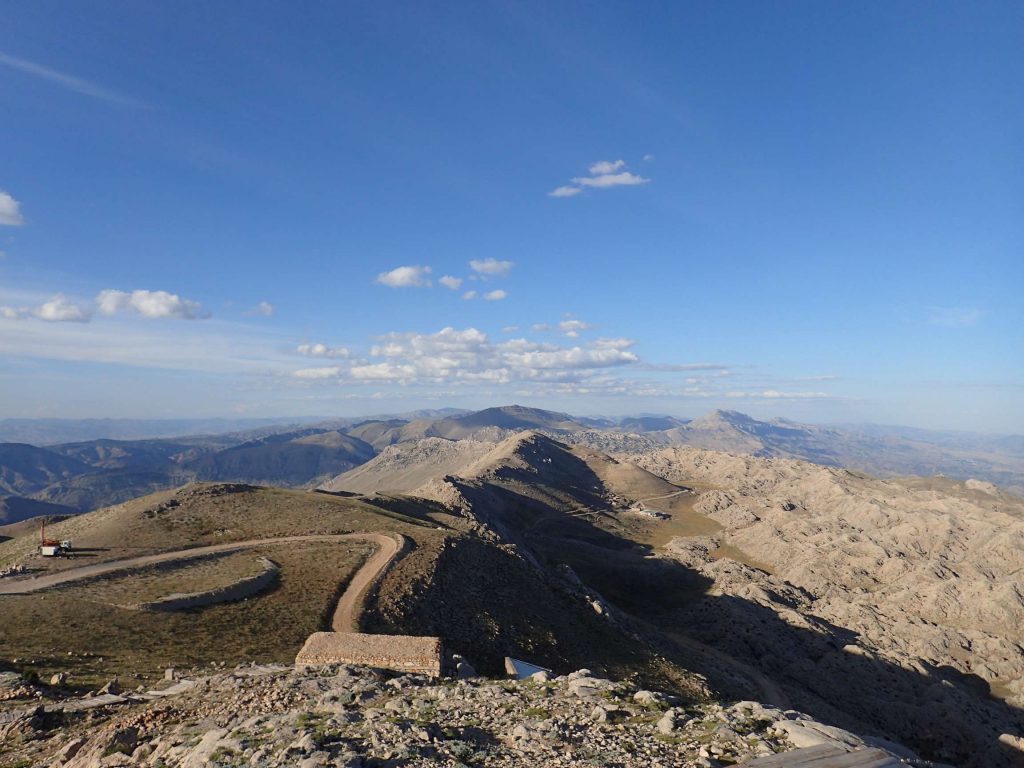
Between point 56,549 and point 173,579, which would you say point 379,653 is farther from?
point 56,549

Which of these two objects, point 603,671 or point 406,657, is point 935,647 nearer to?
point 603,671

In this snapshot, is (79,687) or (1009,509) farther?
(1009,509)

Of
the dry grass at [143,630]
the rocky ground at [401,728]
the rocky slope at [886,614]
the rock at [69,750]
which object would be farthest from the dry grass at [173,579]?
the rocky slope at [886,614]

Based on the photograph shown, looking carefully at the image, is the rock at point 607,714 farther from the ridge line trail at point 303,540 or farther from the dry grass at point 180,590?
the ridge line trail at point 303,540

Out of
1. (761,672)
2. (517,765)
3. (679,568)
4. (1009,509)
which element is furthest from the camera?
(1009,509)

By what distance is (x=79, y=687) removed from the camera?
21.4 meters

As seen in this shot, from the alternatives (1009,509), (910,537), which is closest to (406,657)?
(910,537)

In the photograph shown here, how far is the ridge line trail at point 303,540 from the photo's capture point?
35719 mm

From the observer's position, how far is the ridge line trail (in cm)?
3572

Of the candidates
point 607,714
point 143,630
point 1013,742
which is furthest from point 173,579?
point 1013,742

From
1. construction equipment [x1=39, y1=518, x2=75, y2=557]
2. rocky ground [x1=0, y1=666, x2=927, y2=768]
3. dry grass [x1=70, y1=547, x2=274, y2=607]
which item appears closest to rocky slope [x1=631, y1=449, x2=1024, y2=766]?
rocky ground [x1=0, y1=666, x2=927, y2=768]

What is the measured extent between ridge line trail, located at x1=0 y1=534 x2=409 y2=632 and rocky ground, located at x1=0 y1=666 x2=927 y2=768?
1484cm

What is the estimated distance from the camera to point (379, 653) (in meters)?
23.6

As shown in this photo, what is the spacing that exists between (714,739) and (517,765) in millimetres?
5792
